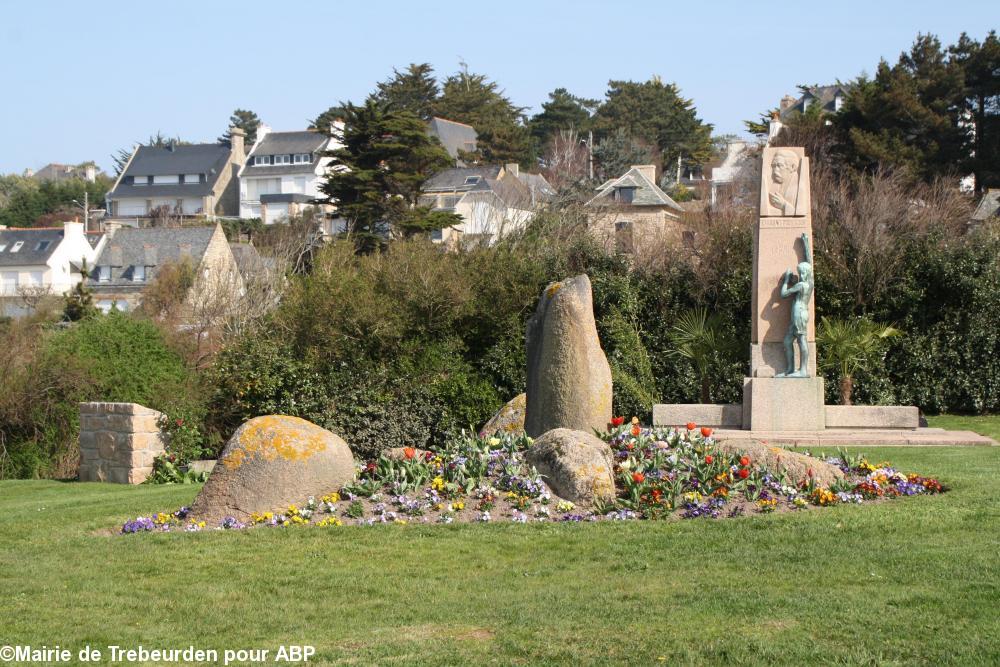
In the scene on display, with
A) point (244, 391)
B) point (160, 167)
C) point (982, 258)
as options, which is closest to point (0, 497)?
point (244, 391)

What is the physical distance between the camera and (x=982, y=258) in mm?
19719

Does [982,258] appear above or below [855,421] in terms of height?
above

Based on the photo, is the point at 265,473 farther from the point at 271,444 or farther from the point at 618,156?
the point at 618,156

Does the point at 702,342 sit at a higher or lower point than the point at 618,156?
lower

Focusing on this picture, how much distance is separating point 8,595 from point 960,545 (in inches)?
261

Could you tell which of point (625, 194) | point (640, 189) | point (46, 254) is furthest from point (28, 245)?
point (640, 189)

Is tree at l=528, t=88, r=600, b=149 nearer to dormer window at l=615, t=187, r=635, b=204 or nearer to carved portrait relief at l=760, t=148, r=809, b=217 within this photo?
dormer window at l=615, t=187, r=635, b=204

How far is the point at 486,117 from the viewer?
263 feet

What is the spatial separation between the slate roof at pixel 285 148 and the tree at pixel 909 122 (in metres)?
49.9

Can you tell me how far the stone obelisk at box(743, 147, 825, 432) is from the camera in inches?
631

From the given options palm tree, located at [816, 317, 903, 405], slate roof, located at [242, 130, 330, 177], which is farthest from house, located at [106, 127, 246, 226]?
palm tree, located at [816, 317, 903, 405]

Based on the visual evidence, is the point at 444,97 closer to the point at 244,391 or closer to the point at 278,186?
the point at 278,186

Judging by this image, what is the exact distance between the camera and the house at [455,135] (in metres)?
73.0

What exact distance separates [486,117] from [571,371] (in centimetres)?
7064
